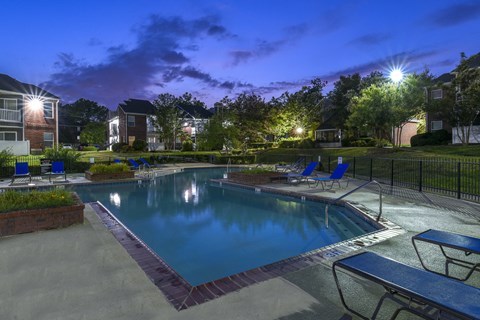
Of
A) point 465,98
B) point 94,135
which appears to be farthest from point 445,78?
point 94,135

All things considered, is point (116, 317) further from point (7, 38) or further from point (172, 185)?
point (7, 38)

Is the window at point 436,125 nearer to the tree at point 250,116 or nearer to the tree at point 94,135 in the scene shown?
the tree at point 250,116

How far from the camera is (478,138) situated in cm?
2548

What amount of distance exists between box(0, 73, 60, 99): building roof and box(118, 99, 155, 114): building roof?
46.9 feet

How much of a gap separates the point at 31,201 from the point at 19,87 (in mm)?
31044

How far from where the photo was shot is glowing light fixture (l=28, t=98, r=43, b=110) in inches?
1171

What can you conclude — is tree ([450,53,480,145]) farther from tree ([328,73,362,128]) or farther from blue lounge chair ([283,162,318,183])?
tree ([328,73,362,128])

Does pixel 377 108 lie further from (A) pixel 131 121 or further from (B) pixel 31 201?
(A) pixel 131 121

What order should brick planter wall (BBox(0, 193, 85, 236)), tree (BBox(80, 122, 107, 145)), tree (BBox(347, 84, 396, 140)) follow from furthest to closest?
tree (BBox(80, 122, 107, 145)) → tree (BBox(347, 84, 396, 140)) → brick planter wall (BBox(0, 193, 85, 236))

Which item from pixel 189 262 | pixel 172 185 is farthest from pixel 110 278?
pixel 172 185

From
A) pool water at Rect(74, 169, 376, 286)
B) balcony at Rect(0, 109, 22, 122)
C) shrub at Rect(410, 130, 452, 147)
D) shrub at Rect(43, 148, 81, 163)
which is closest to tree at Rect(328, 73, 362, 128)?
shrub at Rect(410, 130, 452, 147)

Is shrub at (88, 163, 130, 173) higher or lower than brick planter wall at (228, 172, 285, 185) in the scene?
higher

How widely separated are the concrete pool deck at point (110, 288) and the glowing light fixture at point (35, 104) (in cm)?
3035

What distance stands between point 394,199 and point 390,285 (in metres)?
7.81
